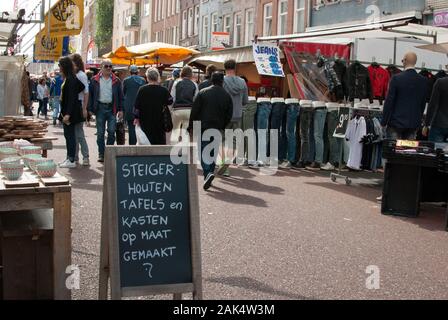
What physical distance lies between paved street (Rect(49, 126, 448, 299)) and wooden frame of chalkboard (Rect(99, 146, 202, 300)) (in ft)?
2.15

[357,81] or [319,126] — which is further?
[319,126]

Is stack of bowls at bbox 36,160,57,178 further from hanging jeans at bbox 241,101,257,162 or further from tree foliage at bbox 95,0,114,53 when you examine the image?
tree foliage at bbox 95,0,114,53

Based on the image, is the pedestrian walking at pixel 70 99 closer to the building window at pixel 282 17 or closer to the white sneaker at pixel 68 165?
the white sneaker at pixel 68 165

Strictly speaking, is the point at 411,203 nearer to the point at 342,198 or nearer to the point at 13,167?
the point at 342,198

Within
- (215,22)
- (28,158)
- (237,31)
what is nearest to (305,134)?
(28,158)

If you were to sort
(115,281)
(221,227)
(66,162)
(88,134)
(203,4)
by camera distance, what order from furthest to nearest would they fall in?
(203,4) < (88,134) < (66,162) < (221,227) < (115,281)

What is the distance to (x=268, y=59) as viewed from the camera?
44.2 feet

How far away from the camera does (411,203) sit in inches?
345

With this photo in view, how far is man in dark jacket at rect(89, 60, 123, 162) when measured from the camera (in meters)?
12.4

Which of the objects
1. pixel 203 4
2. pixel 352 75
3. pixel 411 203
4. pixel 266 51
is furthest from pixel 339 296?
pixel 203 4

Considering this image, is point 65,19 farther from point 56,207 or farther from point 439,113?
point 56,207

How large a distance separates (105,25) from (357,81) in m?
66.1

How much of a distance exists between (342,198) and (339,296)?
5.00 meters

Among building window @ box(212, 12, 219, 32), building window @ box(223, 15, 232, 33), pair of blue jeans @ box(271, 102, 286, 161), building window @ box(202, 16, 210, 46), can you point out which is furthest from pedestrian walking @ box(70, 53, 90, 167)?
building window @ box(202, 16, 210, 46)
